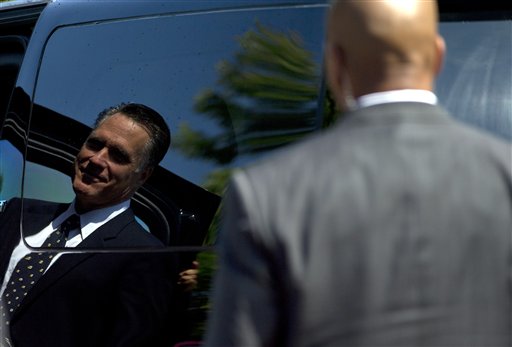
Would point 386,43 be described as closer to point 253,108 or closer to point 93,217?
point 253,108

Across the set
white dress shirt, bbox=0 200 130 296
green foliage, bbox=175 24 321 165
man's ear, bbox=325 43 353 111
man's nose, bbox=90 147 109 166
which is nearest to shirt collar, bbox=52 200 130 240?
white dress shirt, bbox=0 200 130 296

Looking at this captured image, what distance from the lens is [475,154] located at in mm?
1850

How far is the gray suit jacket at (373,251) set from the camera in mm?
1796

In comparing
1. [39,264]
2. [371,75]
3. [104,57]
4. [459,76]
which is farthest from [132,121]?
[371,75]

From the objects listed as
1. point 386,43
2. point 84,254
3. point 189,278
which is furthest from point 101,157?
point 386,43

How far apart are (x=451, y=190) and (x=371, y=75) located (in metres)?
0.22

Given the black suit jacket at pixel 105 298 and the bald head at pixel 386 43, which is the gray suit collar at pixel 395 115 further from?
the black suit jacket at pixel 105 298

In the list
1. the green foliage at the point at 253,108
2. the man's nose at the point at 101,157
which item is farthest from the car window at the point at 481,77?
the man's nose at the point at 101,157

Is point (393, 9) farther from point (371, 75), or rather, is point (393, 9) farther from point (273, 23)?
point (273, 23)

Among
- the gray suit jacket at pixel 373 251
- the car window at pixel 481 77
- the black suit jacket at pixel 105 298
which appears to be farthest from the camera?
the black suit jacket at pixel 105 298

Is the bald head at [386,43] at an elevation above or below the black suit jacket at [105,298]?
above

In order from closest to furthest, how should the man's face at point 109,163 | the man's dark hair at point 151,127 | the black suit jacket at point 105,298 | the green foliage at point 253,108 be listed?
the green foliage at point 253,108, the black suit jacket at point 105,298, the man's dark hair at point 151,127, the man's face at point 109,163

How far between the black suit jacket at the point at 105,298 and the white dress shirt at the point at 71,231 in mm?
27

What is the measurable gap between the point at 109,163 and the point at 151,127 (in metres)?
0.21
